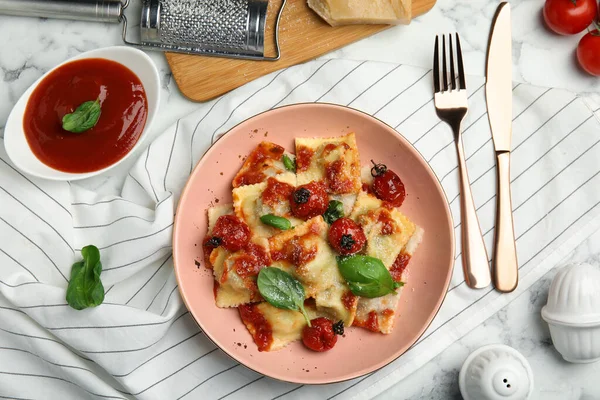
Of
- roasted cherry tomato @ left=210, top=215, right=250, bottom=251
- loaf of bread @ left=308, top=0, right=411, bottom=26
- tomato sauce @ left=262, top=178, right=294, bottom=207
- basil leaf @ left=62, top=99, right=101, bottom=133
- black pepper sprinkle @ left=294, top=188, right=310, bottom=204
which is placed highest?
loaf of bread @ left=308, top=0, right=411, bottom=26

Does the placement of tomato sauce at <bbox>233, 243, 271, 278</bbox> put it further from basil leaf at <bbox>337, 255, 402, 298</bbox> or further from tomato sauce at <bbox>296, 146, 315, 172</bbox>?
tomato sauce at <bbox>296, 146, 315, 172</bbox>

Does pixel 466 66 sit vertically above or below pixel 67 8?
below

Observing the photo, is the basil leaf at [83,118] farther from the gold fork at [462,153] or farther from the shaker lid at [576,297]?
the shaker lid at [576,297]

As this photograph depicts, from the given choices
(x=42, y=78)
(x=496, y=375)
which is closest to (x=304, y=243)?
(x=496, y=375)

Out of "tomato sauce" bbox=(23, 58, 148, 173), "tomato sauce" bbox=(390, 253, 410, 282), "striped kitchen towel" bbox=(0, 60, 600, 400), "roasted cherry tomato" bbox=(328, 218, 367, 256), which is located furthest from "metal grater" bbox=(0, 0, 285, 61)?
"tomato sauce" bbox=(390, 253, 410, 282)

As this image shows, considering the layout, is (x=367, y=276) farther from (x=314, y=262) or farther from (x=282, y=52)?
(x=282, y=52)

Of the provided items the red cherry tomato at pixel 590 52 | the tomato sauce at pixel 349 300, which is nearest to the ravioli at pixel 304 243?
the tomato sauce at pixel 349 300

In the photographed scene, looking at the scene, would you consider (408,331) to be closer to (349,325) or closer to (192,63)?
(349,325)
